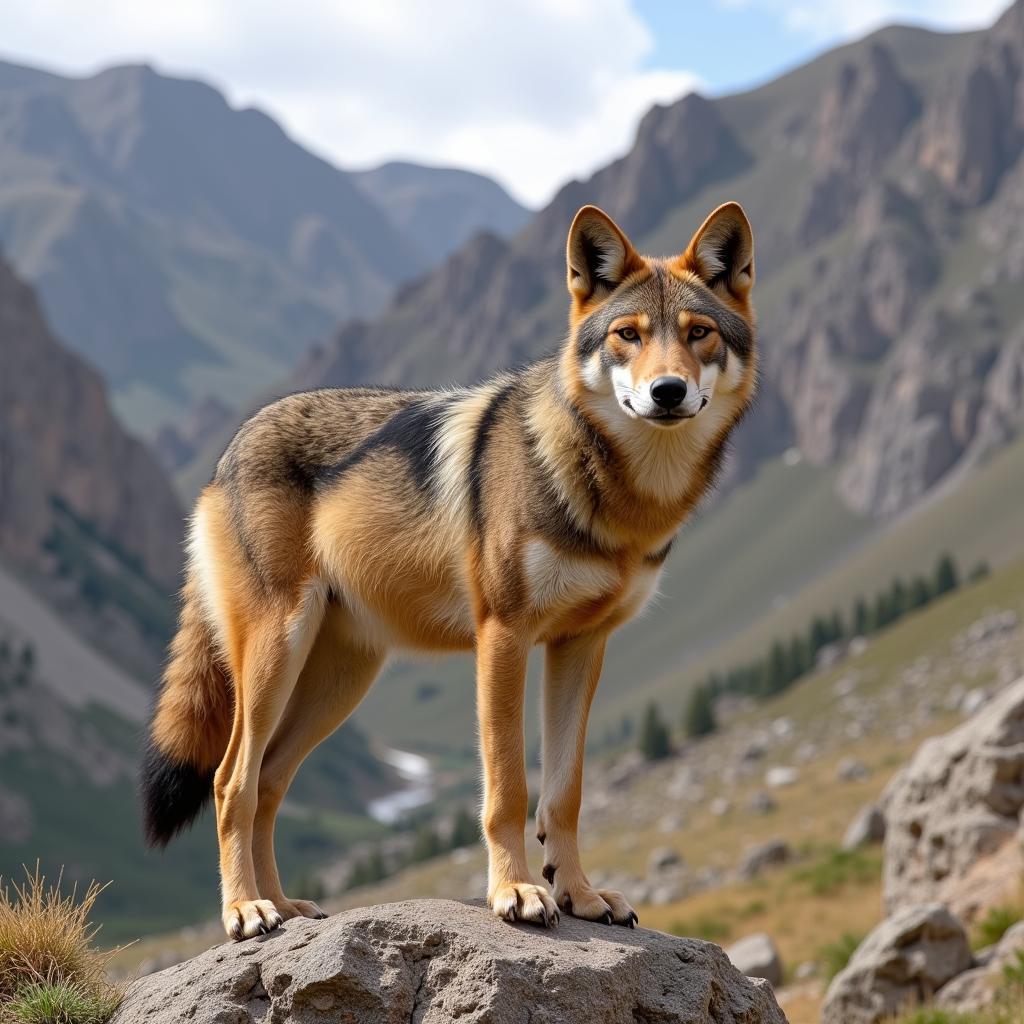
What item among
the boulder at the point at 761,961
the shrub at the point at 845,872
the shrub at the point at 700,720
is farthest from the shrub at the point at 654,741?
the boulder at the point at 761,961

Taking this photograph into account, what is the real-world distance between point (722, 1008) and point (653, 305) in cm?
549

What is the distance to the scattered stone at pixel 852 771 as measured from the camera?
8666 cm

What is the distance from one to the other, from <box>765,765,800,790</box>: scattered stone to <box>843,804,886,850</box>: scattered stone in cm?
5280

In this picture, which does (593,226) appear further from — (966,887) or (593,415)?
(966,887)

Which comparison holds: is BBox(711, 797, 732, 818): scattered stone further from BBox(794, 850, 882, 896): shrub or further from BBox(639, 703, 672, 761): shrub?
BBox(794, 850, 882, 896): shrub

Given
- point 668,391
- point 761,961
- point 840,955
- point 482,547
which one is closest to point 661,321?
point 668,391

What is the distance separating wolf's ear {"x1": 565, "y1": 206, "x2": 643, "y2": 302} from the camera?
1067 centimetres

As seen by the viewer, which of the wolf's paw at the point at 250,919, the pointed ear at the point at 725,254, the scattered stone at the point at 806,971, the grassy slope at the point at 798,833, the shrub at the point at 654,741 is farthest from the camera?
the shrub at the point at 654,741

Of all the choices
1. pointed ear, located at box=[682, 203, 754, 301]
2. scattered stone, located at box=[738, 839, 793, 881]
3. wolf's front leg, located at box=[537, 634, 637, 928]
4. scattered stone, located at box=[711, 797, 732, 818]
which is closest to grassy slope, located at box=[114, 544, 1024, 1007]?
scattered stone, located at box=[711, 797, 732, 818]

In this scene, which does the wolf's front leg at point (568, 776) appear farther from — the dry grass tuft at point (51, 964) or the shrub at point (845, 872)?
the shrub at point (845, 872)

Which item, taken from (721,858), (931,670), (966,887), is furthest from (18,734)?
(966,887)

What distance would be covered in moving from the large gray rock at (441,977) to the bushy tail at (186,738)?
1655 millimetres

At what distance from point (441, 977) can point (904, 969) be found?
402 inches

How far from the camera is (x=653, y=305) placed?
10.4 meters
